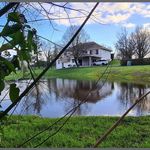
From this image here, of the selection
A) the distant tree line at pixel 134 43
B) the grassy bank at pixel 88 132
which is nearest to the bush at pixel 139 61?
the distant tree line at pixel 134 43

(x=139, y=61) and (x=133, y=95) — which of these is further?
(x=133, y=95)

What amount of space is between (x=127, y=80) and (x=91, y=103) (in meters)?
0.29

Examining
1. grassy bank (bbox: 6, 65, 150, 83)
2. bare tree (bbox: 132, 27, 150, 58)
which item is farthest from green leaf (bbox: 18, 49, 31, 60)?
bare tree (bbox: 132, 27, 150, 58)

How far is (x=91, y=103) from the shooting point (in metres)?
1.38

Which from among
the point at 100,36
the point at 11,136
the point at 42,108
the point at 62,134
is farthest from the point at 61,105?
the point at 62,134

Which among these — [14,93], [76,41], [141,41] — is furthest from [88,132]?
[14,93]

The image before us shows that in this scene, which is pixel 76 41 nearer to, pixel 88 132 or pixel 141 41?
pixel 141 41

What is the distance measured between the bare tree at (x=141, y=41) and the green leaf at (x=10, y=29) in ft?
2.99

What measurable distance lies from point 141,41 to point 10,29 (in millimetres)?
992

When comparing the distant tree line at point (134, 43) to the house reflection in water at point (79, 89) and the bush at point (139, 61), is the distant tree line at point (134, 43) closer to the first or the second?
the bush at point (139, 61)

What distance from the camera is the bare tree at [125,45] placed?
1243 mm

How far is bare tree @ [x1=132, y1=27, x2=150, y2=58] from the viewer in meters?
1.31

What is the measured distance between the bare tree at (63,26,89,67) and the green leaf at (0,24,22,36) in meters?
0.65

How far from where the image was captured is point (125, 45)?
1.30m
